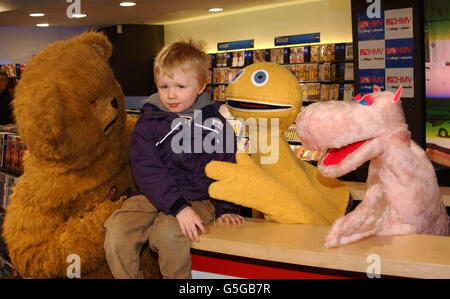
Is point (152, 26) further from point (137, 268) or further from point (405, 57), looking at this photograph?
point (137, 268)

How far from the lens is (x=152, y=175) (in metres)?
1.73

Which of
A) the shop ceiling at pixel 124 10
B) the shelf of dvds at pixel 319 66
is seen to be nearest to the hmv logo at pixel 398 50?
the shelf of dvds at pixel 319 66

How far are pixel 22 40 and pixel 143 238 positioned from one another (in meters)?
12.4

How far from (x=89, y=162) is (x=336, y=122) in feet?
2.96

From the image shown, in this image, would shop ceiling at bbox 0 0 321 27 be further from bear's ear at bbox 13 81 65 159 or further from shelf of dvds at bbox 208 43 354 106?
bear's ear at bbox 13 81 65 159

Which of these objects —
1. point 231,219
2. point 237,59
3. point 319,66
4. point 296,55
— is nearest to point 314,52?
point 319,66

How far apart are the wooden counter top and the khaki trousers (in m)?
0.08

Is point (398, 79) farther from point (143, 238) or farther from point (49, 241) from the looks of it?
point (49, 241)

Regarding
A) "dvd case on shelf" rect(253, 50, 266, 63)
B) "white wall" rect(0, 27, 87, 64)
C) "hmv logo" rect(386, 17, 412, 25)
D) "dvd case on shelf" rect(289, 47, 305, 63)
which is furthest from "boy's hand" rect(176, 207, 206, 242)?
"white wall" rect(0, 27, 87, 64)

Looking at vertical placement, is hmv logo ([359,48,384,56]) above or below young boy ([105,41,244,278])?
above

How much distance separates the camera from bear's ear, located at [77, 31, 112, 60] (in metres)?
1.89

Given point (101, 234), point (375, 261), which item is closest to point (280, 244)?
point (375, 261)

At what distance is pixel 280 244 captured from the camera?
1.40 metres

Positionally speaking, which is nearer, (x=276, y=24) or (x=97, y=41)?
(x=97, y=41)
